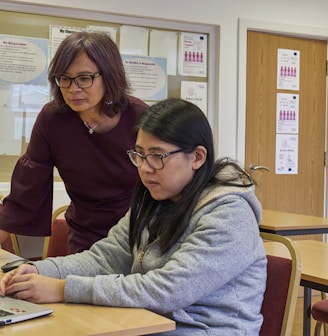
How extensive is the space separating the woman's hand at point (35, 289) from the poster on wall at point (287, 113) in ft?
10.3

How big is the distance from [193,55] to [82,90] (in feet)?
7.63

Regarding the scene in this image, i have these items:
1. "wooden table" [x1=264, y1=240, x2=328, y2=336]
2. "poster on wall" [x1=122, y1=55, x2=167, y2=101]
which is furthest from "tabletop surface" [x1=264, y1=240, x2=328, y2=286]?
"poster on wall" [x1=122, y1=55, x2=167, y2=101]

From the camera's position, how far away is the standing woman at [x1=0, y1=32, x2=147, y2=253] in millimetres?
1663

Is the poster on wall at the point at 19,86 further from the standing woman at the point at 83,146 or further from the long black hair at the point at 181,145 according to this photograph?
the long black hair at the point at 181,145

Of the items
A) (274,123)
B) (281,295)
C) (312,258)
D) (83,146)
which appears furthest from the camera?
(274,123)

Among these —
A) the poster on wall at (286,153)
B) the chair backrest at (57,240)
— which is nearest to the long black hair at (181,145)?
the chair backrest at (57,240)

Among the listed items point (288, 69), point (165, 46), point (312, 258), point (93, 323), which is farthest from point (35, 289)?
point (288, 69)

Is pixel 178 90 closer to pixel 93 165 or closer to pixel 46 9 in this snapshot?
pixel 46 9

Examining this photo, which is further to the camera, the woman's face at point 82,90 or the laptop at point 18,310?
the woman's face at point 82,90

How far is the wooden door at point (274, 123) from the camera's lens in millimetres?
4039

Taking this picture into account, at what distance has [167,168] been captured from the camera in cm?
128

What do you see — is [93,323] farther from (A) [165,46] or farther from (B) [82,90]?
(A) [165,46]

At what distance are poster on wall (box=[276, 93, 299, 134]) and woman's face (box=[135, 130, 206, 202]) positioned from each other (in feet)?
9.63

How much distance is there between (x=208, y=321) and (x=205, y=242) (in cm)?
17
